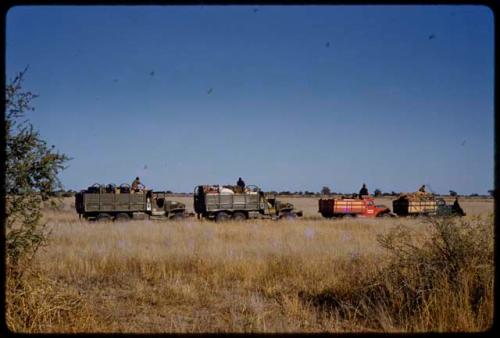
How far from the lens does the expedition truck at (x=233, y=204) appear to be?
2122cm

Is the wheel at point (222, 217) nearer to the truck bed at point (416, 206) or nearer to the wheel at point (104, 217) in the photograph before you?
the wheel at point (104, 217)

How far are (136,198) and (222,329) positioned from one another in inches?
647

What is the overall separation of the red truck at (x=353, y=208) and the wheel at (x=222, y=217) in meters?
5.94

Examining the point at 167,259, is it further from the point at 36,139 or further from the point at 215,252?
the point at 36,139

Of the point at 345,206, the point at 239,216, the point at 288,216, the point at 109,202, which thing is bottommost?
the point at 288,216

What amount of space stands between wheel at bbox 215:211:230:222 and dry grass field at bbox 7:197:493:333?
983 cm

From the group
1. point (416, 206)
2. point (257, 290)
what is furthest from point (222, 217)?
point (257, 290)

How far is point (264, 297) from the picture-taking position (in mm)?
6863

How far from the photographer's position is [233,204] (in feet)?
70.3

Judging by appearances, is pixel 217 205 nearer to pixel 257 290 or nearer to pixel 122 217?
pixel 122 217

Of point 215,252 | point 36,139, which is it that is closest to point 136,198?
point 215,252

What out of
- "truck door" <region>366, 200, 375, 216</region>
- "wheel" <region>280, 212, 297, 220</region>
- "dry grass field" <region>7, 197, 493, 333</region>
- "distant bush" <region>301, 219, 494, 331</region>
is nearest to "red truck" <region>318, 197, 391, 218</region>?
"truck door" <region>366, 200, 375, 216</region>

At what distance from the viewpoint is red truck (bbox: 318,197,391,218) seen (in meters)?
23.1

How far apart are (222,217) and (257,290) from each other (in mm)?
13661
